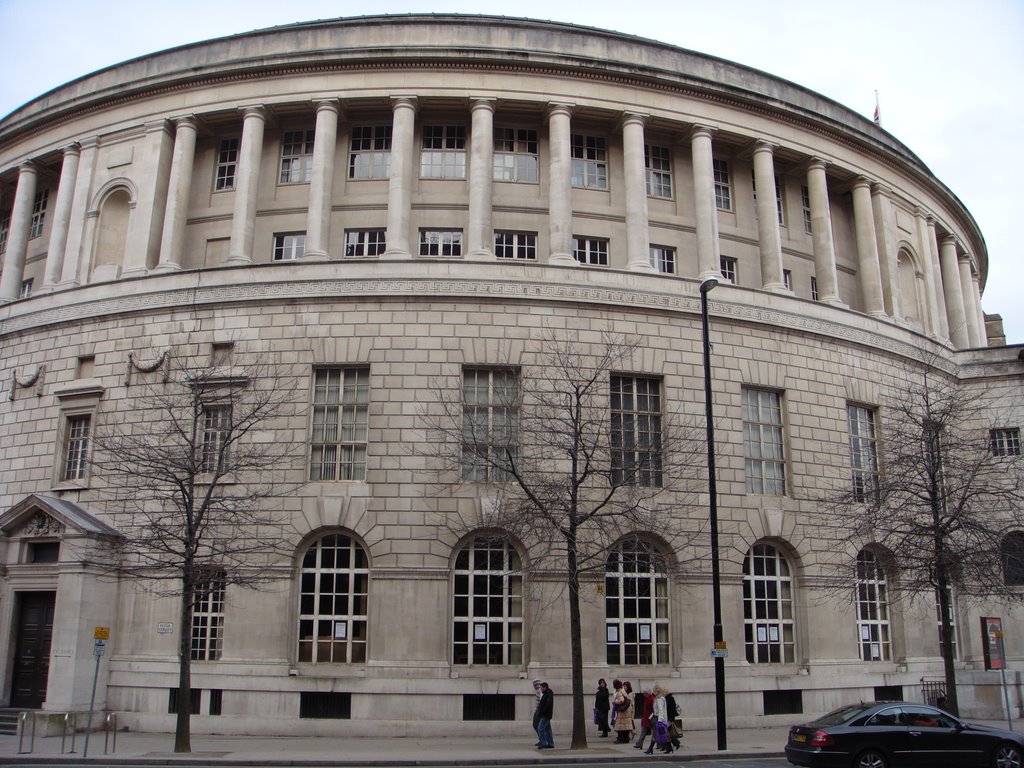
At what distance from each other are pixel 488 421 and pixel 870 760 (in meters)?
13.4

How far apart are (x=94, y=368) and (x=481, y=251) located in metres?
13.0

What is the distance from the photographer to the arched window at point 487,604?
25844 mm

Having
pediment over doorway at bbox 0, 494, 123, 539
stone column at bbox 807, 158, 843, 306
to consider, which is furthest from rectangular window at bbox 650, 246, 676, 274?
pediment over doorway at bbox 0, 494, 123, 539

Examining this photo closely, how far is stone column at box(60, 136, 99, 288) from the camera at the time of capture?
31500mm

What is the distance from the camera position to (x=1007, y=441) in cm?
3659

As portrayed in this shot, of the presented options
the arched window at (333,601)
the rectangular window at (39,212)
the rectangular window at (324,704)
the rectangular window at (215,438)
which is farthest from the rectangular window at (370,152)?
the rectangular window at (324,704)

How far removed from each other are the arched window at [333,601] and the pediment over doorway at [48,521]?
19.3 ft

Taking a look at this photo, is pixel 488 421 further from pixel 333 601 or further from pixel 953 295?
pixel 953 295

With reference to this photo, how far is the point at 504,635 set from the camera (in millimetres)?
26000

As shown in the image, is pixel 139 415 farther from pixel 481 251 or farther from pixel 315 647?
pixel 481 251

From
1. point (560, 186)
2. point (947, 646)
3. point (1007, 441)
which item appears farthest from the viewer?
point (1007, 441)

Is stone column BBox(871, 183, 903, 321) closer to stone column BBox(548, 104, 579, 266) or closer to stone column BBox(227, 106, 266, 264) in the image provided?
stone column BBox(548, 104, 579, 266)

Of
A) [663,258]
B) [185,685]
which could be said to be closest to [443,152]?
[663,258]

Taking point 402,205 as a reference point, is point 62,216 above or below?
above
